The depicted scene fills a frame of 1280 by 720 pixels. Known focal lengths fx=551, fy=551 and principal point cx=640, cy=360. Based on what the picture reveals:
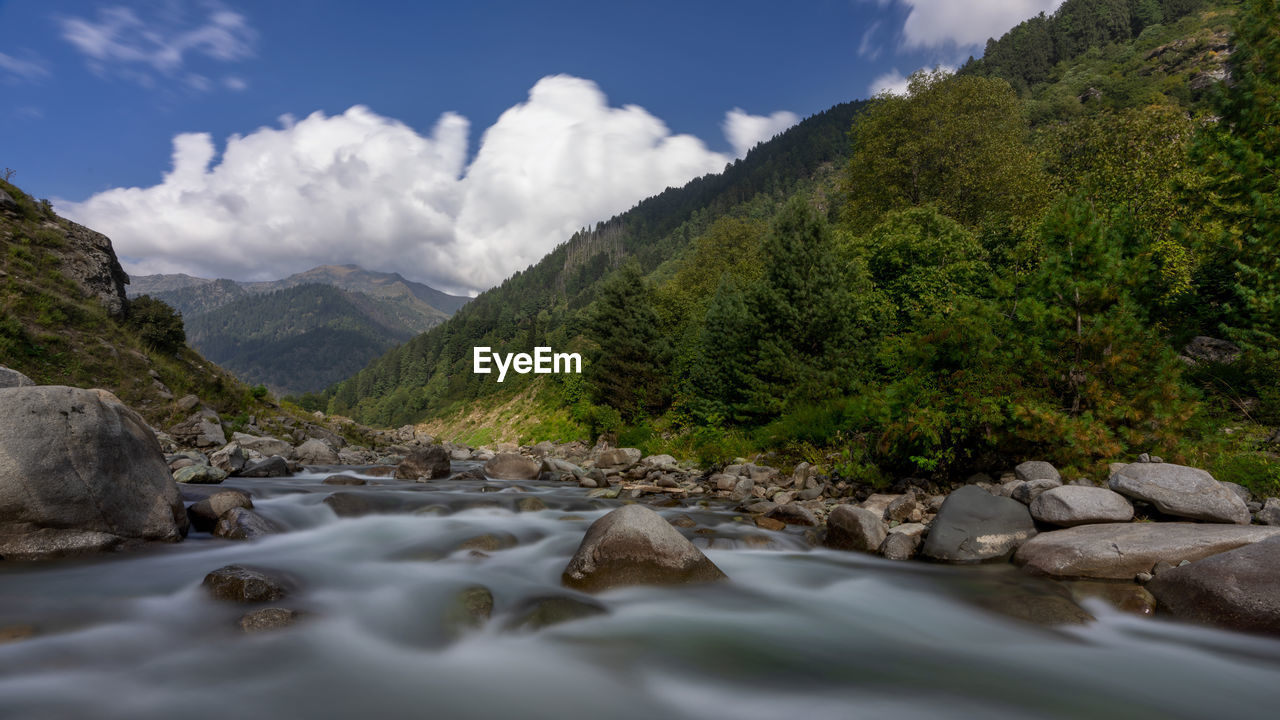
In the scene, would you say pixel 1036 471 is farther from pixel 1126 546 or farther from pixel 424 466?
pixel 424 466

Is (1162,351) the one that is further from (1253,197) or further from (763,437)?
(763,437)

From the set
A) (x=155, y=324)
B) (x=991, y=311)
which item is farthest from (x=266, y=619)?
(x=155, y=324)

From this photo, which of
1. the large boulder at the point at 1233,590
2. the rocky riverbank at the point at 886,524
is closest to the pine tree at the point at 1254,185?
the rocky riverbank at the point at 886,524

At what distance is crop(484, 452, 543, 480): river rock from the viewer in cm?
2325

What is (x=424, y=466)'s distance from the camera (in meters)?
20.4

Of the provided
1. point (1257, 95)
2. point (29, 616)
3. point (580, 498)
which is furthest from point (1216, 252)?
point (29, 616)

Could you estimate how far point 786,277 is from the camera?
24.4m

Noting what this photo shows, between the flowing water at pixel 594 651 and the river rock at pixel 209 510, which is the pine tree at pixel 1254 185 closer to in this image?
the flowing water at pixel 594 651

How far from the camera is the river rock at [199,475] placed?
1438 cm

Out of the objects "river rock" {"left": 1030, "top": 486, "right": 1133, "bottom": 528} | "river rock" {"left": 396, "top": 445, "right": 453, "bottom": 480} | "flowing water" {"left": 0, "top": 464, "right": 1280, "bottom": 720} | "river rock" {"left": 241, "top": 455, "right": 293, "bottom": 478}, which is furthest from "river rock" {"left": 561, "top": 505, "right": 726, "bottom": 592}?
"river rock" {"left": 241, "top": 455, "right": 293, "bottom": 478}

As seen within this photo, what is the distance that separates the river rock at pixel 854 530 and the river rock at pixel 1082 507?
2.61 m

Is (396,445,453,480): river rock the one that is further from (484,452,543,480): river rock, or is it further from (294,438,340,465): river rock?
(294,438,340,465): river rock

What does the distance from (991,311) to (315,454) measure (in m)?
24.7

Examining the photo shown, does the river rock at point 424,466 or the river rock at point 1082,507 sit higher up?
the river rock at point 1082,507
